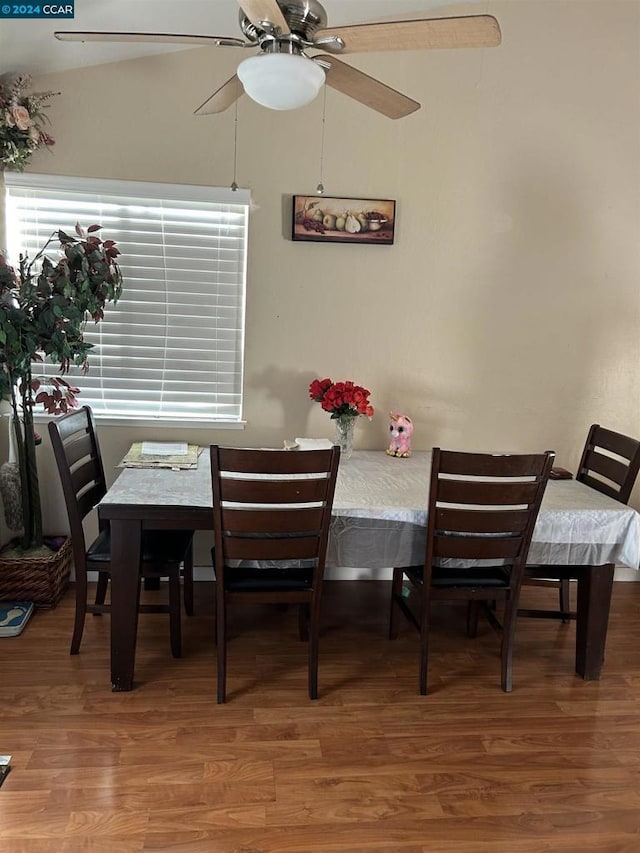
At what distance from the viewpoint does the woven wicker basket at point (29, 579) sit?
291cm

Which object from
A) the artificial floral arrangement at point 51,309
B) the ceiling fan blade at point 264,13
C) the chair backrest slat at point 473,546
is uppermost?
the ceiling fan blade at point 264,13

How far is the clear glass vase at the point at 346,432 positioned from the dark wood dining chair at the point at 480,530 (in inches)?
28.3

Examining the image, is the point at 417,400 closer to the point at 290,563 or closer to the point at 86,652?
the point at 290,563

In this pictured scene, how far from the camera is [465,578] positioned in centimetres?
246

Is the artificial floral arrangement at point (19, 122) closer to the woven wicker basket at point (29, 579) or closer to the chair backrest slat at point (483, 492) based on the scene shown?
the woven wicker basket at point (29, 579)

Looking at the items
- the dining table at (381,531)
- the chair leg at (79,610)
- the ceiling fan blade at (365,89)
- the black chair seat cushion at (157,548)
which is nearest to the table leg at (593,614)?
the dining table at (381,531)

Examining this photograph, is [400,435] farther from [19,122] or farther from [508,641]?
[19,122]

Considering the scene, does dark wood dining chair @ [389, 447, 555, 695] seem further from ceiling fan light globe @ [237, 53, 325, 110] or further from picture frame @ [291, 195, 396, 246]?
picture frame @ [291, 195, 396, 246]

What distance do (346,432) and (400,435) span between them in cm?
30

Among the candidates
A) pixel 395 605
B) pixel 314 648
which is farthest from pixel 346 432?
pixel 314 648

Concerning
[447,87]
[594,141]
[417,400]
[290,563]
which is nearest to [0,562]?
[290,563]

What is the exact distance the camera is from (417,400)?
3.38m

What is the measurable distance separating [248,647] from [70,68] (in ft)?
9.16

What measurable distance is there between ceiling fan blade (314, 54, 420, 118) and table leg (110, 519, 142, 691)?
A: 163cm
